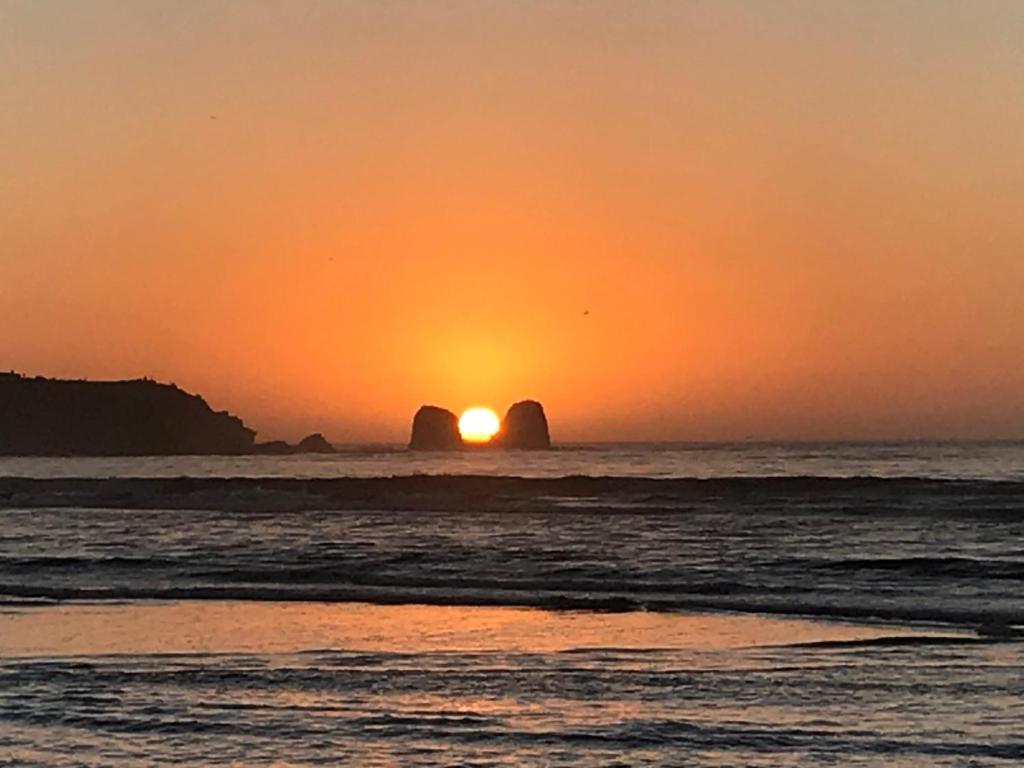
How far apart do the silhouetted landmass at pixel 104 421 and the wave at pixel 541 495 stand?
79.1 meters

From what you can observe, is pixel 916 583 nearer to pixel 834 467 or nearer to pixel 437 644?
pixel 437 644

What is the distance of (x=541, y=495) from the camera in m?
45.8

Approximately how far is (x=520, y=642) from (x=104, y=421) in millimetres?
127490

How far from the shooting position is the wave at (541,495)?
37750 mm

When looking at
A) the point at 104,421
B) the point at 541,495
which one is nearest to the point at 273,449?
the point at 104,421

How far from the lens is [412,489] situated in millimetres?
48656

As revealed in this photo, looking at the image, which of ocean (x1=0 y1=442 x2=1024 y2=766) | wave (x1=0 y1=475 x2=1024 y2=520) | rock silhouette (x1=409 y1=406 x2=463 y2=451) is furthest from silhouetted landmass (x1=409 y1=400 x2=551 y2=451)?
ocean (x1=0 y1=442 x2=1024 y2=766)

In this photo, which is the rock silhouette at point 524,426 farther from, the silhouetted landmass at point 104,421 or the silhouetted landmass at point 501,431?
the silhouetted landmass at point 104,421

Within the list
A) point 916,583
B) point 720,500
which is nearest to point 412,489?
point 720,500

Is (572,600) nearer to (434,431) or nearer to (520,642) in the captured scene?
(520,642)

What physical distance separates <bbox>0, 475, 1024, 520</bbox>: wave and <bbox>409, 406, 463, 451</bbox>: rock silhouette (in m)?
74.8

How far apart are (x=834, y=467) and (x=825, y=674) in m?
53.4

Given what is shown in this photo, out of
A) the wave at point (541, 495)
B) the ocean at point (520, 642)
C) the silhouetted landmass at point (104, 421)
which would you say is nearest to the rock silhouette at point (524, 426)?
the silhouetted landmass at point (104, 421)

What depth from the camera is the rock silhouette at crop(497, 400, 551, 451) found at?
12850 cm
